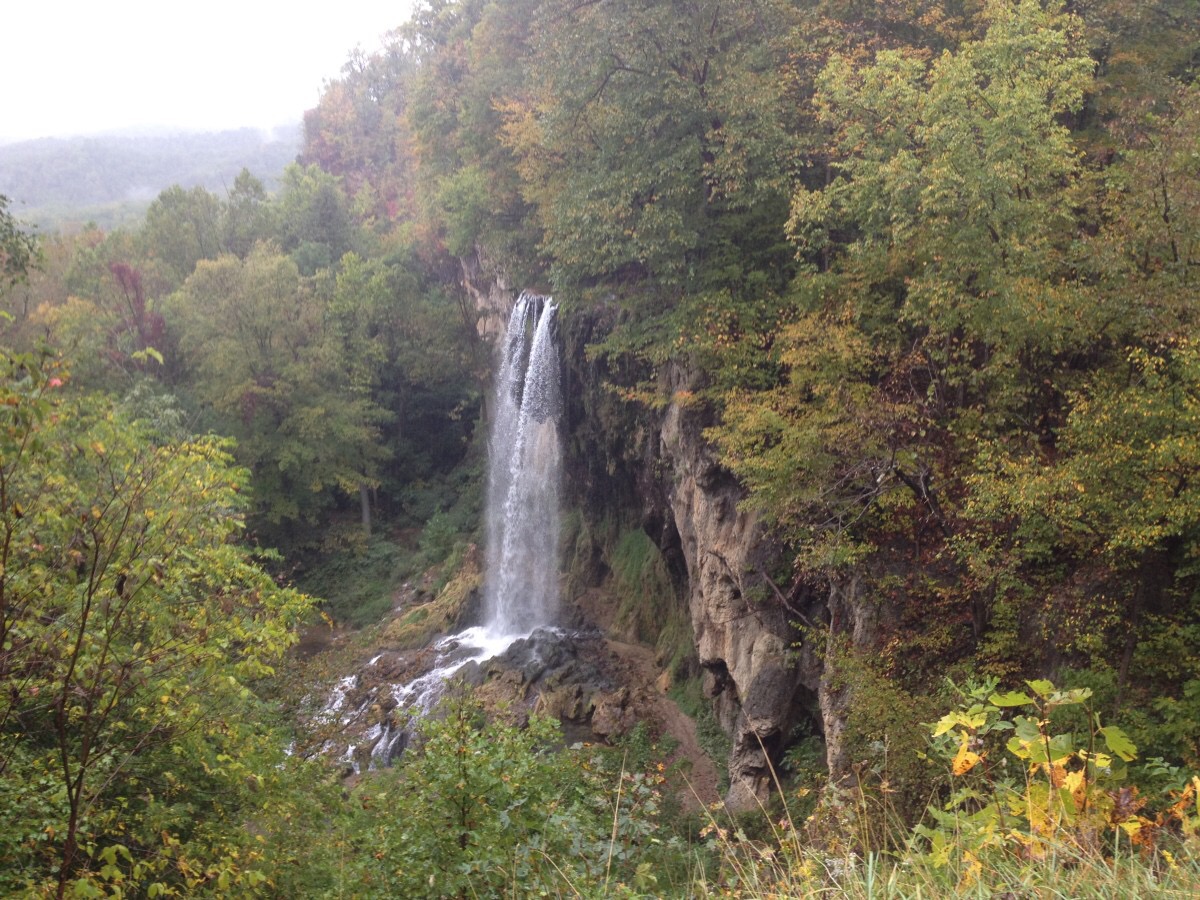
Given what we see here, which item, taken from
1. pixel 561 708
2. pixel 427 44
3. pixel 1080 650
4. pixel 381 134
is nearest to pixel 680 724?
pixel 561 708

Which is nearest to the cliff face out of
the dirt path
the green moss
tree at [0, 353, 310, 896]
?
the dirt path

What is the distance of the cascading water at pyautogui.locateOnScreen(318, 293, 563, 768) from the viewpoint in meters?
20.4

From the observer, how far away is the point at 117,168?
82250 millimetres

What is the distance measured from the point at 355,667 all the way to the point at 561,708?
7248 millimetres

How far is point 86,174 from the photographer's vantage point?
78.9 meters

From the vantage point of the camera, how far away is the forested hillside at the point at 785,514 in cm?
407

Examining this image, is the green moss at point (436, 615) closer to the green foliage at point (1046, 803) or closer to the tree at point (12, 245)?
the tree at point (12, 245)

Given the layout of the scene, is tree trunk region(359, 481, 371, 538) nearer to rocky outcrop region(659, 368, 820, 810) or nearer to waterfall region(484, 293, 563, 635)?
waterfall region(484, 293, 563, 635)

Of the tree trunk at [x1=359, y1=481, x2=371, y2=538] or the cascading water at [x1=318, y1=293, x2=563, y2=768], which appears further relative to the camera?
the tree trunk at [x1=359, y1=481, x2=371, y2=538]

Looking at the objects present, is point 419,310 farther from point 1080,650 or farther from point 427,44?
point 1080,650

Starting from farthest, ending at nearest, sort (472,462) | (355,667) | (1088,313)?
(472,462)
(355,667)
(1088,313)

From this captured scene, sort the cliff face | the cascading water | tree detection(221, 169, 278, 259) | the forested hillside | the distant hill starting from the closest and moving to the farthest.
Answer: the forested hillside, the cliff face, the cascading water, tree detection(221, 169, 278, 259), the distant hill

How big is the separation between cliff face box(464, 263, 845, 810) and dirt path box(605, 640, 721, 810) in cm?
70

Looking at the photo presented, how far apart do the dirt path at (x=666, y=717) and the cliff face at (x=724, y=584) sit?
703mm
